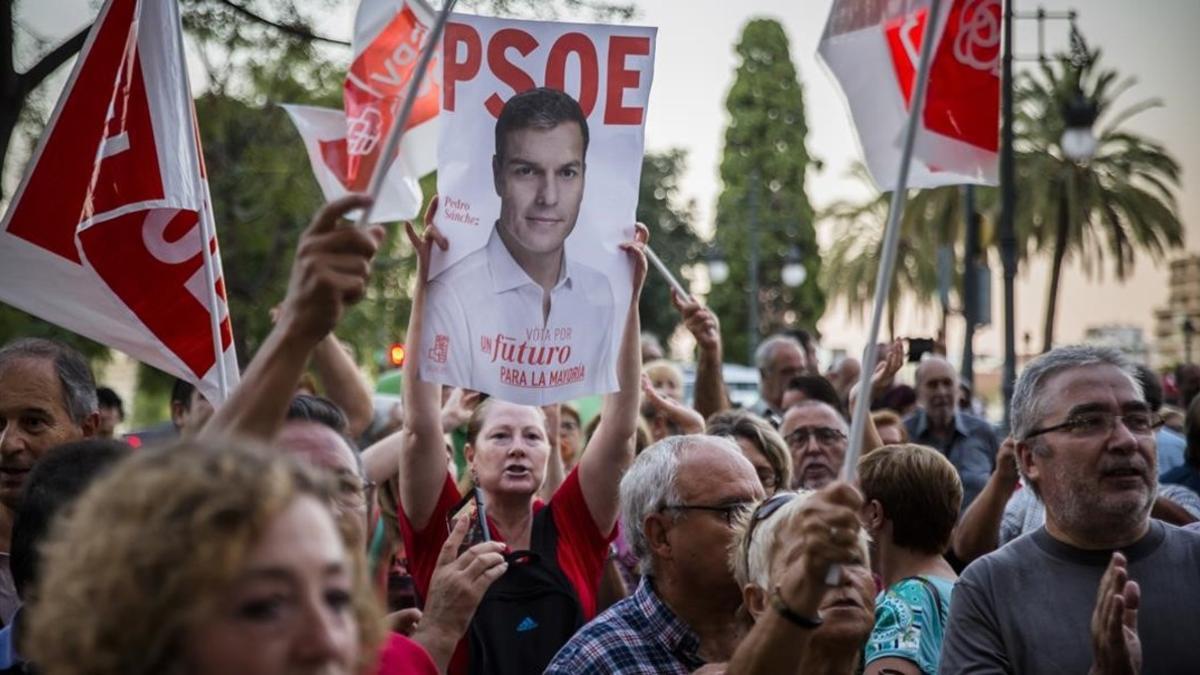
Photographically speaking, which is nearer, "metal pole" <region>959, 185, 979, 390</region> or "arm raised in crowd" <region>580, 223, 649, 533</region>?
"arm raised in crowd" <region>580, 223, 649, 533</region>

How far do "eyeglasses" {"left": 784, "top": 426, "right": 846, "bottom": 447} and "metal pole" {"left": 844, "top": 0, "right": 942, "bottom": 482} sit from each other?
3.77 metres

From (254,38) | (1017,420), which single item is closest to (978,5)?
(1017,420)

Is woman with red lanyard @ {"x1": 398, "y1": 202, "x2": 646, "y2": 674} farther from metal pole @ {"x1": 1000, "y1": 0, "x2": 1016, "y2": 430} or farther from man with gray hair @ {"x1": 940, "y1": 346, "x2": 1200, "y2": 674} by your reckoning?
metal pole @ {"x1": 1000, "y1": 0, "x2": 1016, "y2": 430}

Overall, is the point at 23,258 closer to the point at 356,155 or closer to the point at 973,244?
the point at 356,155

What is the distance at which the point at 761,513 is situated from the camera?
3836mm

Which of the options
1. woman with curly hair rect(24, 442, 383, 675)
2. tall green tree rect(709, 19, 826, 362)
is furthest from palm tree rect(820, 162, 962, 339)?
woman with curly hair rect(24, 442, 383, 675)

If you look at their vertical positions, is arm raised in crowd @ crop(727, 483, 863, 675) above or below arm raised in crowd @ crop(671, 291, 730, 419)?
below

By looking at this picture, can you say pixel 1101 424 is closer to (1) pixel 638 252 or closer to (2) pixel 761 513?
(2) pixel 761 513

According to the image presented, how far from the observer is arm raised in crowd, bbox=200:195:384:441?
8.86 ft

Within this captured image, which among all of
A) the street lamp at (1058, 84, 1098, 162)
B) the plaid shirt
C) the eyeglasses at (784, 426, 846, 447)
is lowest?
the plaid shirt

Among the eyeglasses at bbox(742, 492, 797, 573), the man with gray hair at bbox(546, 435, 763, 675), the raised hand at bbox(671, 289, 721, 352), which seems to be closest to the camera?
the eyeglasses at bbox(742, 492, 797, 573)

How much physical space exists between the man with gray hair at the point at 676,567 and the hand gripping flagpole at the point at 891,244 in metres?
1.04

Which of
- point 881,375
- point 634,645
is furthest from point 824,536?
point 881,375

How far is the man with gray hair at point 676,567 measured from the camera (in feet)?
12.9
